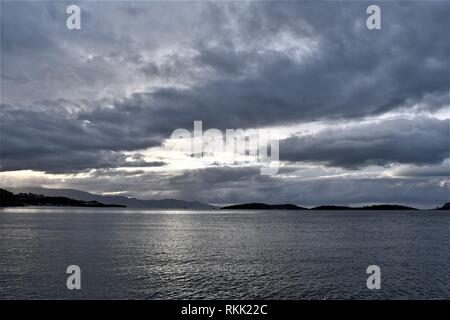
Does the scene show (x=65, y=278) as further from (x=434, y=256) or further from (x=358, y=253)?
(x=434, y=256)

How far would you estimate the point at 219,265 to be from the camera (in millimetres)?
65312

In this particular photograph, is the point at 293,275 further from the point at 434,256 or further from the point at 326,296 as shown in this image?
the point at 434,256
